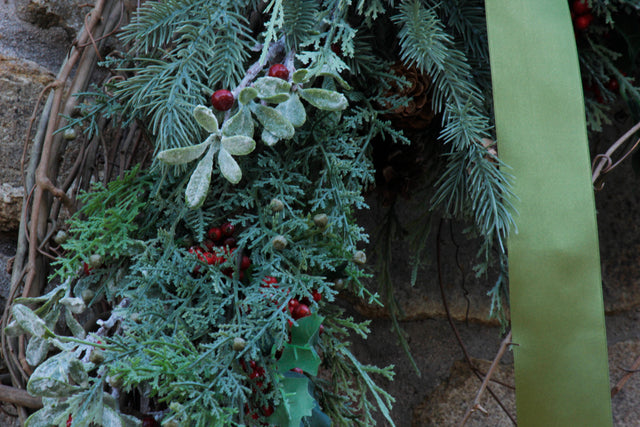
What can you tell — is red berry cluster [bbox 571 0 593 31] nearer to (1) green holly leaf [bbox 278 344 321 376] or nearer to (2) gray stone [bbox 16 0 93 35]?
(1) green holly leaf [bbox 278 344 321 376]

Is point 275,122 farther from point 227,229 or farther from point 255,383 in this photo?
point 255,383

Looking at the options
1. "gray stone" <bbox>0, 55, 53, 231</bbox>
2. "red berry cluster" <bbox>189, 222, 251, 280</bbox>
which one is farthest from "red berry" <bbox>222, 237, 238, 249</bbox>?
"gray stone" <bbox>0, 55, 53, 231</bbox>

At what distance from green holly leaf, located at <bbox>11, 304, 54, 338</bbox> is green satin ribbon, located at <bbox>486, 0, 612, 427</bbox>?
1.38 feet

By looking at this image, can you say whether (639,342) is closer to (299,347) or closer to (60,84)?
(299,347)

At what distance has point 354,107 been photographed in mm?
642

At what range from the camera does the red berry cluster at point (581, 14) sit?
65 centimetres

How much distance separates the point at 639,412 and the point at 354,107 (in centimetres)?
55

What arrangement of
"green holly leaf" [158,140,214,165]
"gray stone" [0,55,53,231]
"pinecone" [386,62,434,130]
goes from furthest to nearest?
1. "gray stone" [0,55,53,231]
2. "pinecone" [386,62,434,130]
3. "green holly leaf" [158,140,214,165]

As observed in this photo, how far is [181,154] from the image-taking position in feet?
1.60

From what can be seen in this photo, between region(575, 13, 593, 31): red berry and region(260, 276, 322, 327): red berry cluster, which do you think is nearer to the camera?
region(260, 276, 322, 327): red berry cluster

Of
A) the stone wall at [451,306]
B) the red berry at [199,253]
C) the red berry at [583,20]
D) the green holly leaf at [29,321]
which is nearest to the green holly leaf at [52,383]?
the green holly leaf at [29,321]

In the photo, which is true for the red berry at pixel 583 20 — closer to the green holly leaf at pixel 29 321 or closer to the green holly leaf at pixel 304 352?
the green holly leaf at pixel 304 352

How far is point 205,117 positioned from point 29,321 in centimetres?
25

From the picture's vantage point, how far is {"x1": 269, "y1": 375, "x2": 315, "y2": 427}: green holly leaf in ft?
1.63
